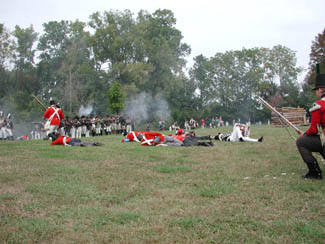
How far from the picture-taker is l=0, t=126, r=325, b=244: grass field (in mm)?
3719

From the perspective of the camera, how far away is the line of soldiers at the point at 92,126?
2304 centimetres

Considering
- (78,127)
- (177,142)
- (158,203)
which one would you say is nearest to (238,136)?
(177,142)

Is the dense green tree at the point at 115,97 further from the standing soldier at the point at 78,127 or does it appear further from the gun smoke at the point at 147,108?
the gun smoke at the point at 147,108

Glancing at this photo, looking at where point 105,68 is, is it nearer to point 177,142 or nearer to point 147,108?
point 147,108

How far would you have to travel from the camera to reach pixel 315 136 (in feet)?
21.9

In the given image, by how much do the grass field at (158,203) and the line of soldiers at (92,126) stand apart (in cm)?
1387

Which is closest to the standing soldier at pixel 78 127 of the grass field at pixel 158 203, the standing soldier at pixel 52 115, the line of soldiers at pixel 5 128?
the line of soldiers at pixel 5 128

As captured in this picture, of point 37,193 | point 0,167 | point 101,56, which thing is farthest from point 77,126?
point 101,56

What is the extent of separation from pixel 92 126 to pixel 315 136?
2073 centimetres

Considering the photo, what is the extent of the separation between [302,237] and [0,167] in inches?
251

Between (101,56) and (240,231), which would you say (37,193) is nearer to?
(240,231)

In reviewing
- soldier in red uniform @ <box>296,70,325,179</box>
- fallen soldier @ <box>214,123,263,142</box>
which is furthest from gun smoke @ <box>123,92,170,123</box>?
soldier in red uniform @ <box>296,70,325,179</box>

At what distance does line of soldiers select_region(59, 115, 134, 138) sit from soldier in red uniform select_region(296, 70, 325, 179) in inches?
622

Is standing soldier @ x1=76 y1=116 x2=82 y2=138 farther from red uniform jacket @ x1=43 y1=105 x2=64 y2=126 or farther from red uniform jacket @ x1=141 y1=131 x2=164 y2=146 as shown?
red uniform jacket @ x1=141 y1=131 x2=164 y2=146
